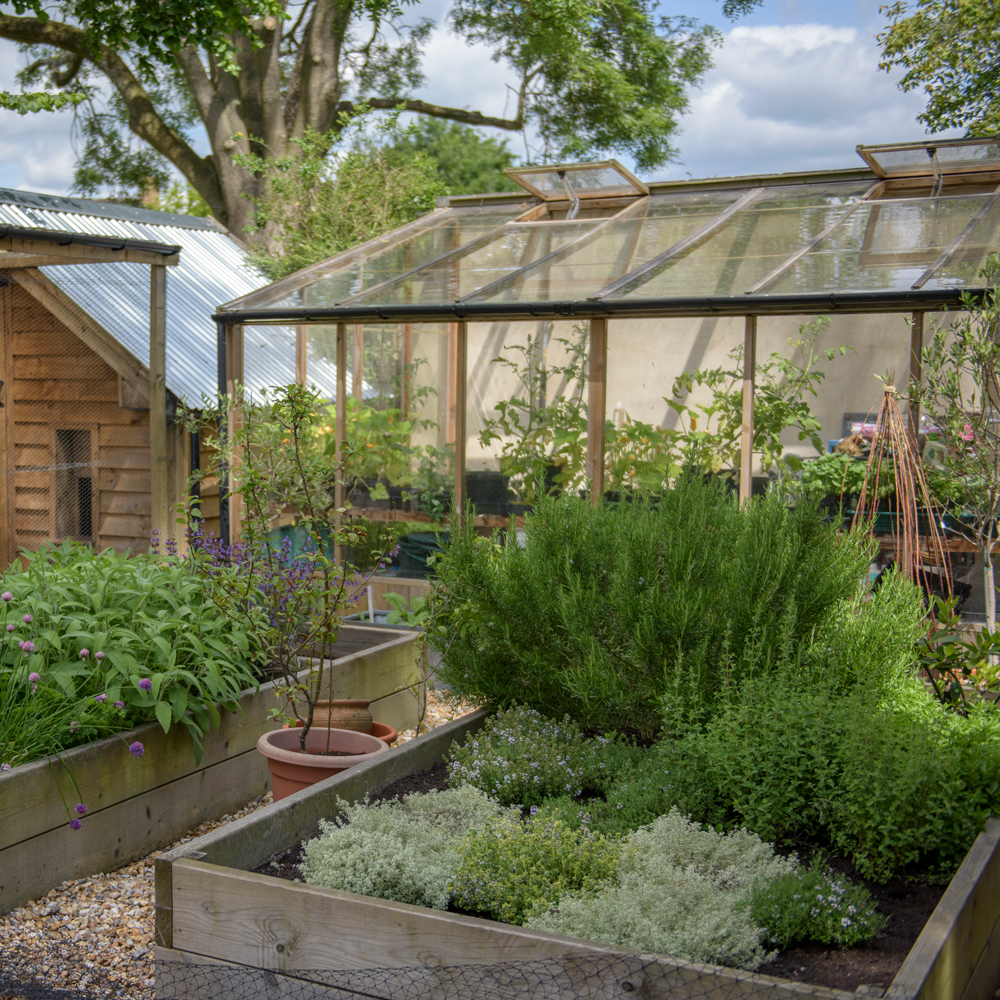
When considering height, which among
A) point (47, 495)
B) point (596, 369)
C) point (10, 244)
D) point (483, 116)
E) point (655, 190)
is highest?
point (483, 116)

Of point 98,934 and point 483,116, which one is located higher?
point 483,116

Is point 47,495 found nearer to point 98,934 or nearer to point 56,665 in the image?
point 56,665

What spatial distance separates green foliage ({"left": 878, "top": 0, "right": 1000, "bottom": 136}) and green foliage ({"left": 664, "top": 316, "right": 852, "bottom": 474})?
5.83 meters

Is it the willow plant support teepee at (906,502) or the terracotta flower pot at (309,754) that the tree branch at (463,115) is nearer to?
the willow plant support teepee at (906,502)

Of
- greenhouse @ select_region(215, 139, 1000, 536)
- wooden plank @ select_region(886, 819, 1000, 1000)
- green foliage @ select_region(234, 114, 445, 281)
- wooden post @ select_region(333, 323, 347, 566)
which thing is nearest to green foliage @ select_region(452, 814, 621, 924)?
wooden plank @ select_region(886, 819, 1000, 1000)

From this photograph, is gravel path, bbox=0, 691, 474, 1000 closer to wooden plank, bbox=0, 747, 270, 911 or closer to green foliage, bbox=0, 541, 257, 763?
wooden plank, bbox=0, 747, 270, 911

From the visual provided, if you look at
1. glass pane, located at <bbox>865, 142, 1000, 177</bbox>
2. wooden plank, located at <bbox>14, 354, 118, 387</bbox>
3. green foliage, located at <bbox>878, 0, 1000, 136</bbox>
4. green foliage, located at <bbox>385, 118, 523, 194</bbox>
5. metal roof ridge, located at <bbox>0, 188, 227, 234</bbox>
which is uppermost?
green foliage, located at <bbox>385, 118, 523, 194</bbox>

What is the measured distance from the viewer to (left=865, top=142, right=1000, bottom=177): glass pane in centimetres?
694

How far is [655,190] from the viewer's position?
27.3 feet

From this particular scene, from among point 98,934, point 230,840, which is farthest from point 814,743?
point 98,934

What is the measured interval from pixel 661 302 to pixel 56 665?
12.7 ft

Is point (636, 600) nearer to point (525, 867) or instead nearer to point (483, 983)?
point (525, 867)

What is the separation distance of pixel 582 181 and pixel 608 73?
6931mm

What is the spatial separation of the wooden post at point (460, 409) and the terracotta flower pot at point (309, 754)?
2995 mm
